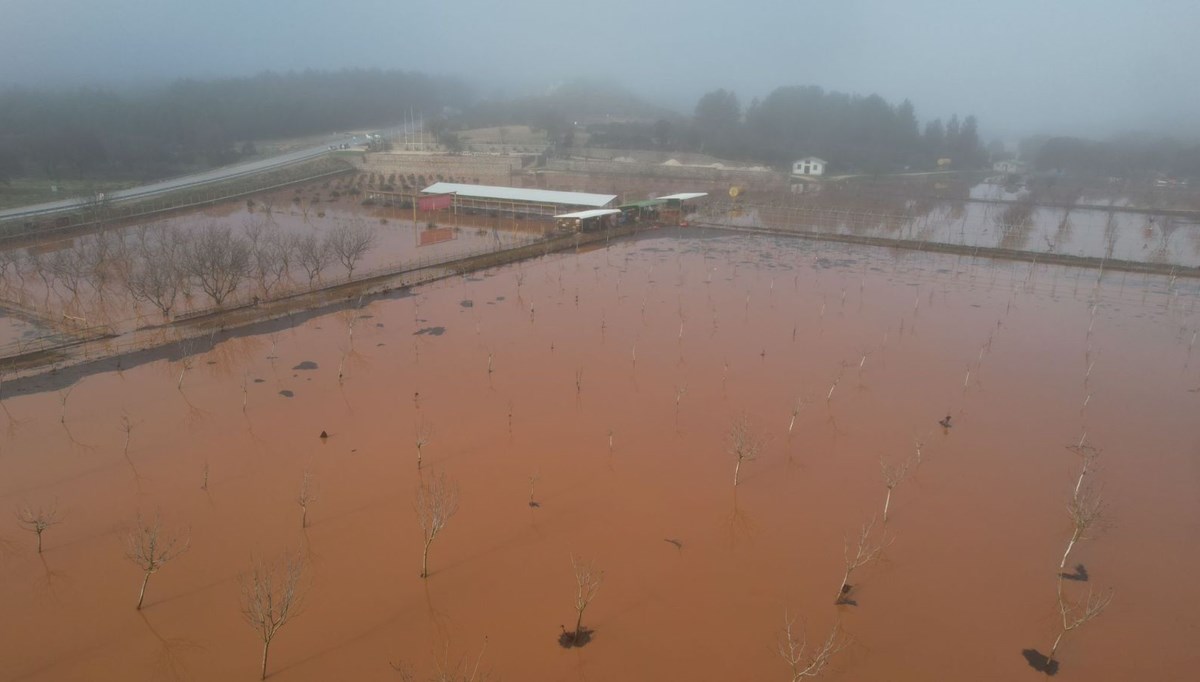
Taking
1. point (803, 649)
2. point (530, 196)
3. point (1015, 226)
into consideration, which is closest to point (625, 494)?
point (803, 649)

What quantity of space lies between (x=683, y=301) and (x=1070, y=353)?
9.27m

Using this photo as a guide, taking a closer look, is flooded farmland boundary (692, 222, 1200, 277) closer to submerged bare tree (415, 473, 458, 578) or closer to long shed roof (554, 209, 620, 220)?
long shed roof (554, 209, 620, 220)

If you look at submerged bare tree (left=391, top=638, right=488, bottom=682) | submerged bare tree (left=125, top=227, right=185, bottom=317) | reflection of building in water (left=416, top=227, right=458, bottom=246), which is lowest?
submerged bare tree (left=391, top=638, right=488, bottom=682)

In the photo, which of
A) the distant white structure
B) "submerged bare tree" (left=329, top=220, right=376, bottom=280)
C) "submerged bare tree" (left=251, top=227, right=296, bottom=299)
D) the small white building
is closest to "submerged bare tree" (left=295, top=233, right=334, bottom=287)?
"submerged bare tree" (left=329, top=220, right=376, bottom=280)

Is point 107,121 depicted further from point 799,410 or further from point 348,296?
point 799,410

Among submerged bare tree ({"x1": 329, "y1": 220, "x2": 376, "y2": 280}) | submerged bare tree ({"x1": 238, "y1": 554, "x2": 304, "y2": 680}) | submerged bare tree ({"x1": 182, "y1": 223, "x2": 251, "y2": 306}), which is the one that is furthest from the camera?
submerged bare tree ({"x1": 329, "y1": 220, "x2": 376, "y2": 280})

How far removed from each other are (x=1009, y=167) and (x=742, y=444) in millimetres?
65089

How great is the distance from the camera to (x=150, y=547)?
24.0 ft

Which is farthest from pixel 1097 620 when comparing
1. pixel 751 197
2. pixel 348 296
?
pixel 751 197

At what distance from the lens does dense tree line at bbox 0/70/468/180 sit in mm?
42156

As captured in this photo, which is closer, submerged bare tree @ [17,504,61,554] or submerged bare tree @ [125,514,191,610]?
submerged bare tree @ [125,514,191,610]

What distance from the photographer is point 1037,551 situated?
855 cm

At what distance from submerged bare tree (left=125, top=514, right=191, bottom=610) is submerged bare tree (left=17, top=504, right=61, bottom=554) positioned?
0.93 meters

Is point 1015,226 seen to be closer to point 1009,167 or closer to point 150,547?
point 150,547
